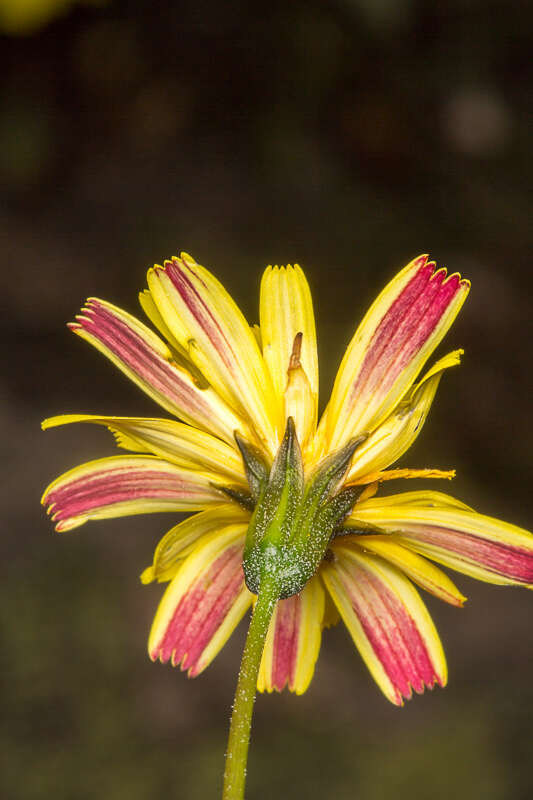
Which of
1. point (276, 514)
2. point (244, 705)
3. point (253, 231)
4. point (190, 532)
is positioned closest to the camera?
point (244, 705)

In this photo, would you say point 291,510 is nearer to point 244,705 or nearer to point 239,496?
point 239,496

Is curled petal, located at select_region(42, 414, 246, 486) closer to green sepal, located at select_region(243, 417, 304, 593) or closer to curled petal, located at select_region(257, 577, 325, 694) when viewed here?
green sepal, located at select_region(243, 417, 304, 593)

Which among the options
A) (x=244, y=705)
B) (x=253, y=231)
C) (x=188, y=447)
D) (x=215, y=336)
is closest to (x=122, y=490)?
(x=188, y=447)

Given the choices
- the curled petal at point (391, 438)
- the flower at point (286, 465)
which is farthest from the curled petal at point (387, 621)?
the curled petal at point (391, 438)

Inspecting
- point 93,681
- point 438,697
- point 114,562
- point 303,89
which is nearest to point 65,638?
point 93,681

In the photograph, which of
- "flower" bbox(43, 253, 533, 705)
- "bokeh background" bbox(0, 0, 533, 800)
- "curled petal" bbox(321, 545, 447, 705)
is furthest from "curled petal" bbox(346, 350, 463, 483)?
"bokeh background" bbox(0, 0, 533, 800)

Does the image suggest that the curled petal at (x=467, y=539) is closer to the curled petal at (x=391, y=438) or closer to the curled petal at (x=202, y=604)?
the curled petal at (x=391, y=438)
